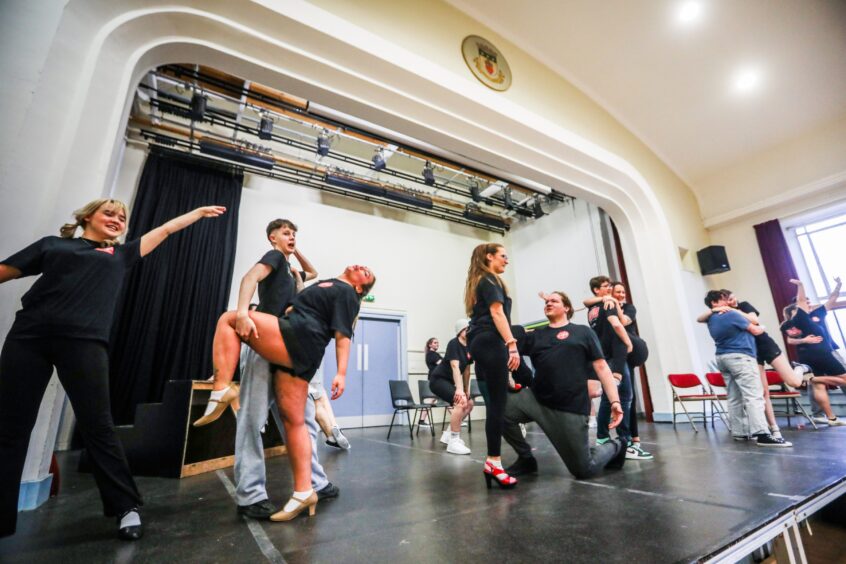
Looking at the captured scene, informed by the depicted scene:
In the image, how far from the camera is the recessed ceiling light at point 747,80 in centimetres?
506

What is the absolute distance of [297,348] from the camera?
1.54 m

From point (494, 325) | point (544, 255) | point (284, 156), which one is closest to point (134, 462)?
point (494, 325)

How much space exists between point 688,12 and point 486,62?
2.52 metres

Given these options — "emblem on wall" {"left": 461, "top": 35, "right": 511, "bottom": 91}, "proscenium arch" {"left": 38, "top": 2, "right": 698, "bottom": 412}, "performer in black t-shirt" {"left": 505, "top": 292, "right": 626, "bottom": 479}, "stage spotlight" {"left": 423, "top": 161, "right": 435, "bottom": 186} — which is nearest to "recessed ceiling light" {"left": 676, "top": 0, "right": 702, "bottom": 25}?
"proscenium arch" {"left": 38, "top": 2, "right": 698, "bottom": 412}

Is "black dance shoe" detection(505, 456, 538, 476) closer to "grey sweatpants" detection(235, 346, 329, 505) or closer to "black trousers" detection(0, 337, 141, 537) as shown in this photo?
"grey sweatpants" detection(235, 346, 329, 505)

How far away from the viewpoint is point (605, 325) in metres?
3.02

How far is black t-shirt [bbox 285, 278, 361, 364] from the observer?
5.14ft

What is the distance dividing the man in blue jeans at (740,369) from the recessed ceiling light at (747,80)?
147 inches

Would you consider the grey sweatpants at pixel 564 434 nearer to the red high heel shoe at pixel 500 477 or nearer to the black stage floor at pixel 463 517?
the black stage floor at pixel 463 517

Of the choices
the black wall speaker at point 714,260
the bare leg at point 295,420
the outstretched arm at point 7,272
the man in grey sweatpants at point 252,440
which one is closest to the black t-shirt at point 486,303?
the bare leg at point 295,420

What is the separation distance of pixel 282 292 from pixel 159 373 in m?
4.82

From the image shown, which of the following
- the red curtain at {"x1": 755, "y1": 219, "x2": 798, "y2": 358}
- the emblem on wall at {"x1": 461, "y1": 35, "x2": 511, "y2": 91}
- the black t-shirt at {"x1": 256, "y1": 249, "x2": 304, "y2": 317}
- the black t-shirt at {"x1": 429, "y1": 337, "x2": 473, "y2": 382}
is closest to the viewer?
the black t-shirt at {"x1": 256, "y1": 249, "x2": 304, "y2": 317}

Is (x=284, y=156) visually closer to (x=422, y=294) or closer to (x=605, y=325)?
(x=422, y=294)

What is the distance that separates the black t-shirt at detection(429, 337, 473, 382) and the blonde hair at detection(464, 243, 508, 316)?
5.37ft
